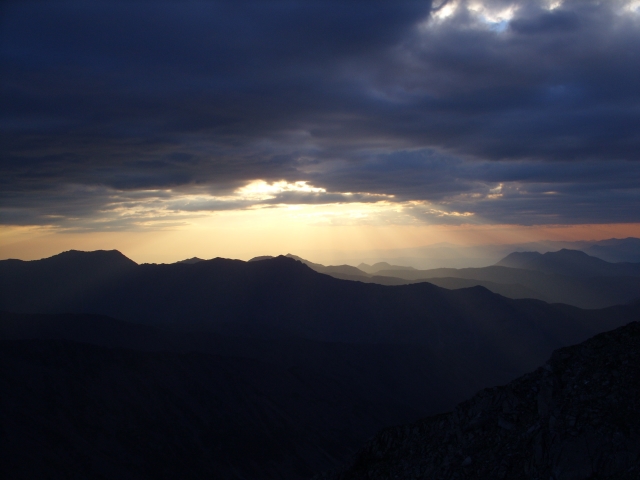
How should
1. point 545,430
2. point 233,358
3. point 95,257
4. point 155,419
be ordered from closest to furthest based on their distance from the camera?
point 545,430 < point 155,419 < point 233,358 < point 95,257

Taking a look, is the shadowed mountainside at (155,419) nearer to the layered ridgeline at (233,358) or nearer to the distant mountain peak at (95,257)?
the layered ridgeline at (233,358)

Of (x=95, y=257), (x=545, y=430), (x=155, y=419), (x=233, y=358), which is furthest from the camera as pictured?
(x=95, y=257)

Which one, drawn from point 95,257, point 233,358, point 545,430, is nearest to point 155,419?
point 233,358

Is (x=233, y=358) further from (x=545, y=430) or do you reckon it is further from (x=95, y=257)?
(x=95, y=257)

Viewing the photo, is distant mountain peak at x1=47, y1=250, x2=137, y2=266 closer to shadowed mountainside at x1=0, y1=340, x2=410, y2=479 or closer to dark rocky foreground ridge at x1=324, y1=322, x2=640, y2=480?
shadowed mountainside at x1=0, y1=340, x2=410, y2=479

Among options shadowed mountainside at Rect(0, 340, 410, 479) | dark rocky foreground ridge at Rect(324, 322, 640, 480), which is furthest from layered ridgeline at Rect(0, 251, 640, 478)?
dark rocky foreground ridge at Rect(324, 322, 640, 480)

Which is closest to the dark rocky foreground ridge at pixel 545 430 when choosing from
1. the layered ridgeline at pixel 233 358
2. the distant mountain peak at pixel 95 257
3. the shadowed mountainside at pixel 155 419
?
the shadowed mountainside at pixel 155 419

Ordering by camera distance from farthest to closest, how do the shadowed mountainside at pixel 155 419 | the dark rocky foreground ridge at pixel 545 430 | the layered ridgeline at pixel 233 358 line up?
1. the layered ridgeline at pixel 233 358
2. the shadowed mountainside at pixel 155 419
3. the dark rocky foreground ridge at pixel 545 430

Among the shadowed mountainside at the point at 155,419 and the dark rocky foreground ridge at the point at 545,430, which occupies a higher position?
the dark rocky foreground ridge at the point at 545,430
